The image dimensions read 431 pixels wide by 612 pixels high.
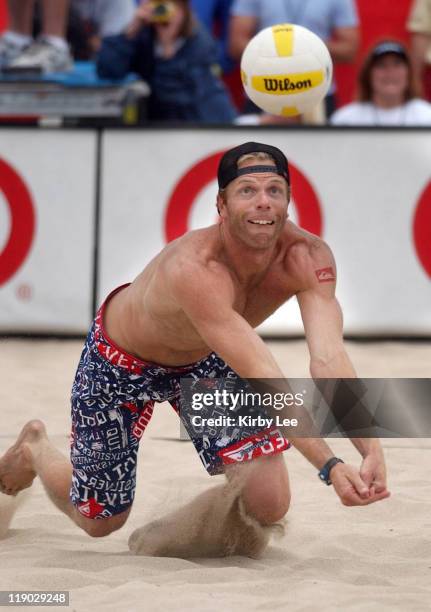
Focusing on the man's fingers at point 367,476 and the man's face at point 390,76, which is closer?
the man's fingers at point 367,476

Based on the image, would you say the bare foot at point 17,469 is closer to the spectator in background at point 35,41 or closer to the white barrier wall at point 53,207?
the white barrier wall at point 53,207

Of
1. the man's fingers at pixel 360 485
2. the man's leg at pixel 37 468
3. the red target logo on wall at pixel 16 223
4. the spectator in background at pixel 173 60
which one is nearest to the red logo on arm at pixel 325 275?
the man's fingers at pixel 360 485

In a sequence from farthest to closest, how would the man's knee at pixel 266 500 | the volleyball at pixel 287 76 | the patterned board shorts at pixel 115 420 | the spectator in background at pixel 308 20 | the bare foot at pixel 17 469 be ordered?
Result: the spectator in background at pixel 308 20 → the bare foot at pixel 17 469 → the volleyball at pixel 287 76 → the patterned board shorts at pixel 115 420 → the man's knee at pixel 266 500

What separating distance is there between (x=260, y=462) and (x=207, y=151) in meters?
4.19

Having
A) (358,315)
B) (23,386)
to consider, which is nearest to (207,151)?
(358,315)

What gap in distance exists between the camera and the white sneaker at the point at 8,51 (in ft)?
28.8

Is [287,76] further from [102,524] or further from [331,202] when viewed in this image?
[331,202]

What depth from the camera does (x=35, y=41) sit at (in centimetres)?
887

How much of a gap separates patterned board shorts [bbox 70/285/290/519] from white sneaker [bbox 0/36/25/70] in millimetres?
4641

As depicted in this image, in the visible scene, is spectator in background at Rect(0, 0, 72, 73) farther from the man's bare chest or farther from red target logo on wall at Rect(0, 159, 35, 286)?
the man's bare chest

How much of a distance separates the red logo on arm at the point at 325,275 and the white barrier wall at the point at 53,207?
420 cm

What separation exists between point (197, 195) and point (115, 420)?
12.7ft

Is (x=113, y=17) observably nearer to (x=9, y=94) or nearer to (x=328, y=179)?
(x=9, y=94)

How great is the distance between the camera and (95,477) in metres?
4.61
